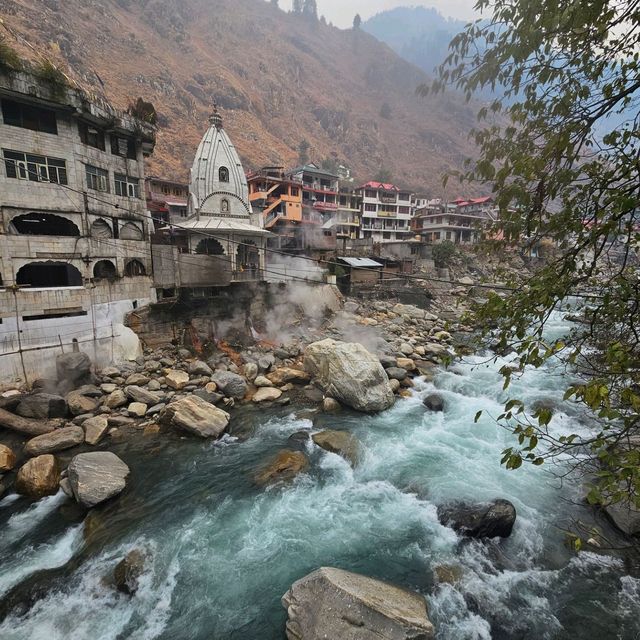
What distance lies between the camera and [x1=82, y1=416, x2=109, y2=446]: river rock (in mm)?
12680

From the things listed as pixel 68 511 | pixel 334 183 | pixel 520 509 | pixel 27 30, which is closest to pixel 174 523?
pixel 68 511

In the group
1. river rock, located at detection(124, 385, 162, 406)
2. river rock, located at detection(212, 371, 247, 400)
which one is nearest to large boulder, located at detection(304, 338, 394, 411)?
river rock, located at detection(212, 371, 247, 400)

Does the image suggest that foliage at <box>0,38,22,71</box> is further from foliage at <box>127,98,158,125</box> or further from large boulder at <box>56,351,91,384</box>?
large boulder at <box>56,351,91,384</box>

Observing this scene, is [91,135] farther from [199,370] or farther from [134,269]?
[199,370]

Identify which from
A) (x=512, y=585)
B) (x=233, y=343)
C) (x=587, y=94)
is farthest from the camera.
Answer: (x=233, y=343)

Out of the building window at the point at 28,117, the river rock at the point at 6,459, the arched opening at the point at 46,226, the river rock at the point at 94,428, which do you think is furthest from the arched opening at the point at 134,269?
the river rock at the point at 6,459

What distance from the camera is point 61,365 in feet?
50.0

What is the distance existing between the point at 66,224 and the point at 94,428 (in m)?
12.3

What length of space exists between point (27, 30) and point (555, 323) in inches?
3802

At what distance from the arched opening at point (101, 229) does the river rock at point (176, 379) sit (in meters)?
7.76

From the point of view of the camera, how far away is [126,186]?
19656mm

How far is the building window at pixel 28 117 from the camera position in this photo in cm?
1473

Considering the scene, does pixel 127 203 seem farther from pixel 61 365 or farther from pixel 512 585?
pixel 512 585

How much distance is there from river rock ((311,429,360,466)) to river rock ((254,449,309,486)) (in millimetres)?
983
